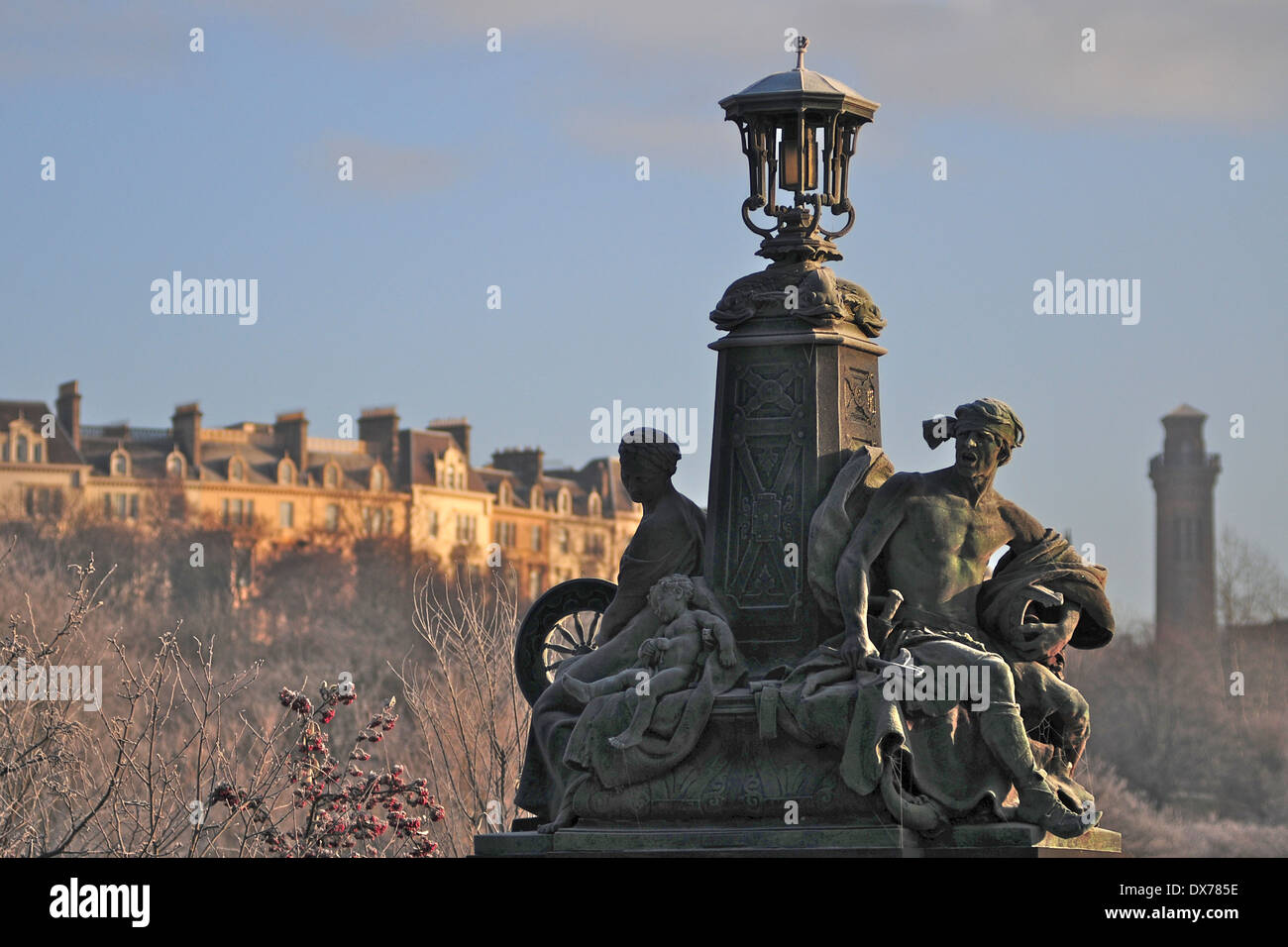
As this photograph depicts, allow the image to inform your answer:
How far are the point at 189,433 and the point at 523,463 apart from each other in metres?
17.9

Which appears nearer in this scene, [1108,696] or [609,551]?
[1108,696]

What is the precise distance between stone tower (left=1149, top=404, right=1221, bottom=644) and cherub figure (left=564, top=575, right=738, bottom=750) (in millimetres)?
97310

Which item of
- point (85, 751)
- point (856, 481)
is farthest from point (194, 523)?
point (856, 481)

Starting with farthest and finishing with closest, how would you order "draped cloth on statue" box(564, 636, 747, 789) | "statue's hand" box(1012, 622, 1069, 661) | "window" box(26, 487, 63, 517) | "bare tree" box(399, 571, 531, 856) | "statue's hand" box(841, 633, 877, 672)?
"window" box(26, 487, 63, 517)
"bare tree" box(399, 571, 531, 856)
"statue's hand" box(1012, 622, 1069, 661)
"draped cloth on statue" box(564, 636, 747, 789)
"statue's hand" box(841, 633, 877, 672)

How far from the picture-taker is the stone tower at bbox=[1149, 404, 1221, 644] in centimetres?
12319

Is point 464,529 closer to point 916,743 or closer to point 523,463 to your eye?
point 523,463

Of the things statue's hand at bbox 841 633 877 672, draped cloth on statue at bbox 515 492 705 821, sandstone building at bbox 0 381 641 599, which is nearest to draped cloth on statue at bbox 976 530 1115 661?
statue's hand at bbox 841 633 877 672

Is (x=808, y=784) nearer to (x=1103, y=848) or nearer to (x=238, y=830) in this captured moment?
Result: (x=1103, y=848)

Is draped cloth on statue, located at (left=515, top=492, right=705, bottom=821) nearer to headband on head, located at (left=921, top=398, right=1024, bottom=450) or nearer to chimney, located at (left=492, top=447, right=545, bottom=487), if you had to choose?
headband on head, located at (left=921, top=398, right=1024, bottom=450)

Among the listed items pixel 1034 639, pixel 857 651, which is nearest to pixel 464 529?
pixel 1034 639

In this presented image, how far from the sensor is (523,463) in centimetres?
14562

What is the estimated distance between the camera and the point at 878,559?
70.9 feet
